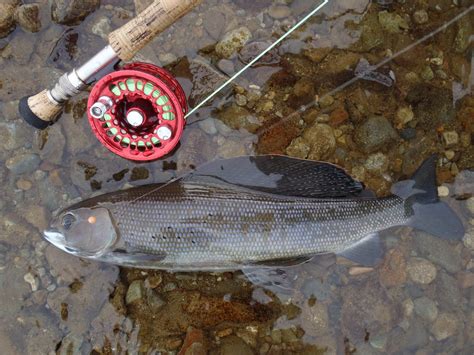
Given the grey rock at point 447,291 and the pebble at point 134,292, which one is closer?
the pebble at point 134,292

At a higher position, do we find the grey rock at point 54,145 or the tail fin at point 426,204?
the grey rock at point 54,145

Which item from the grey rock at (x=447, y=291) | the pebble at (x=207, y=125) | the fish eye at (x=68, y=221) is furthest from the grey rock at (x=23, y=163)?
the grey rock at (x=447, y=291)

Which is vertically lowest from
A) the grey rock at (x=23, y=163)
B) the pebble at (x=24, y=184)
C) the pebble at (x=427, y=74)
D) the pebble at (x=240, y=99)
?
the pebble at (x=427, y=74)

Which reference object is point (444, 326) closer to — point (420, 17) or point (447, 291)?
point (447, 291)

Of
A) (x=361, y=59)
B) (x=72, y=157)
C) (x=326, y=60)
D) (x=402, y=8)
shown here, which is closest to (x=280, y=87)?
(x=326, y=60)

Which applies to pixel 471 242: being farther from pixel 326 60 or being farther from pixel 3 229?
pixel 3 229

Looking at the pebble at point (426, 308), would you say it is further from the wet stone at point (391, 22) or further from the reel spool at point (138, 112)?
the reel spool at point (138, 112)

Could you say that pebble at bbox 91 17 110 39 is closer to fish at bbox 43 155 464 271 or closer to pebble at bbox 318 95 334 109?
fish at bbox 43 155 464 271
